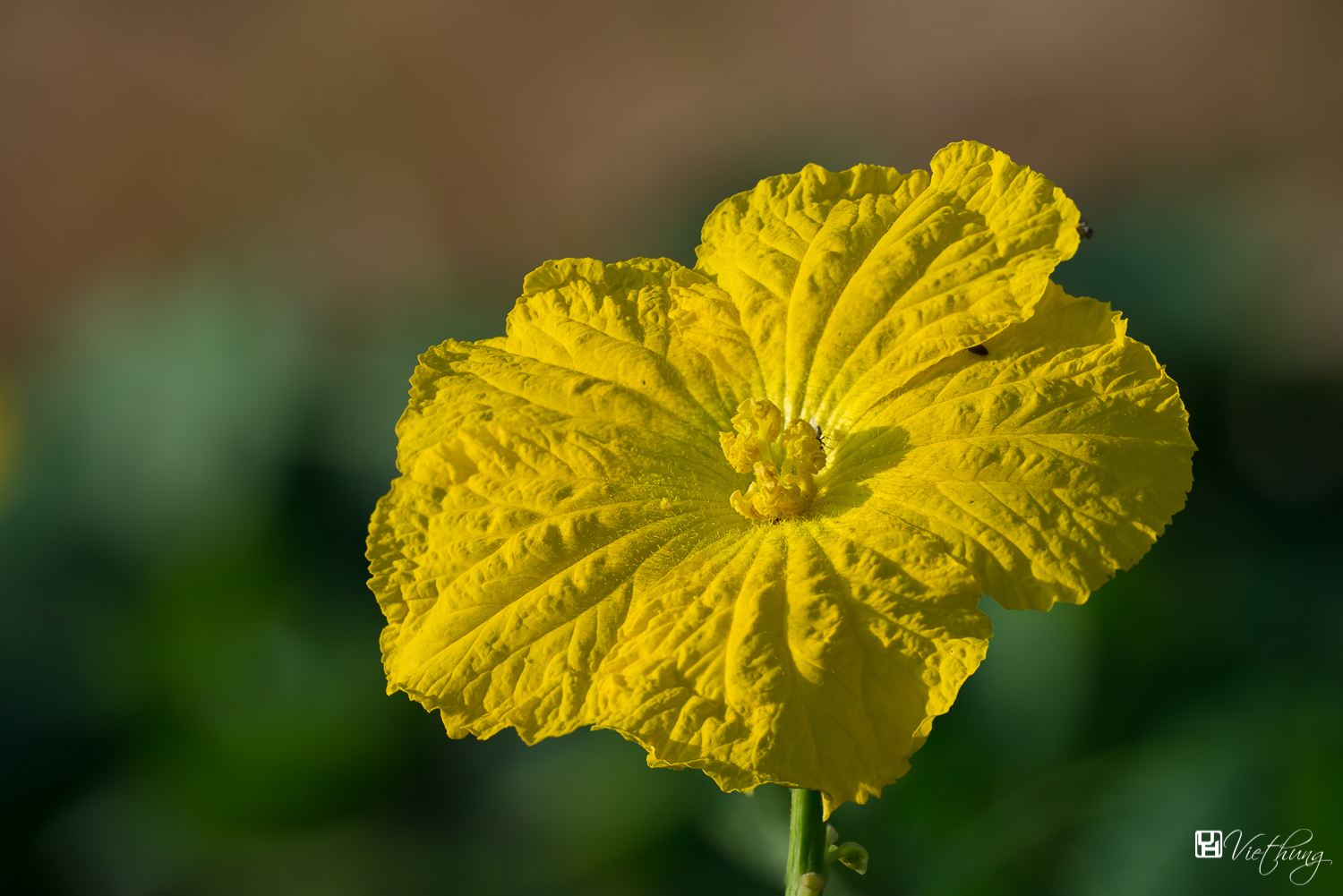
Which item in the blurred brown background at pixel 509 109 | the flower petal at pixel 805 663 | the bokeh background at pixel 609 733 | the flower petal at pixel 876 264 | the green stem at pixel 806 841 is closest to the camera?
the flower petal at pixel 805 663

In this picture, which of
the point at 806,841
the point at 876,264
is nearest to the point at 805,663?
the point at 806,841

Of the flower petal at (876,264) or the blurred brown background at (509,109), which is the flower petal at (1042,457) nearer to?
the flower petal at (876,264)

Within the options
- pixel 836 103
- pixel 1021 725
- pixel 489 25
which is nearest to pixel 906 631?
pixel 1021 725

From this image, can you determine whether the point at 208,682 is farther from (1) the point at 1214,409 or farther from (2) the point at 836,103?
(2) the point at 836,103

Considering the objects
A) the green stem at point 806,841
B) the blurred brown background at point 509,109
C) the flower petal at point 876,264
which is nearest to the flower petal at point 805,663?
the green stem at point 806,841

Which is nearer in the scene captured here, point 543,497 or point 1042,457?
point 1042,457

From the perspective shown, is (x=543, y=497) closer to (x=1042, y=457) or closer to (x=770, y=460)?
(x=770, y=460)

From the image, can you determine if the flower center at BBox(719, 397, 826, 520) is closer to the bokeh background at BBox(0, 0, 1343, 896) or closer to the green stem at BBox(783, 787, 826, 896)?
the green stem at BBox(783, 787, 826, 896)
